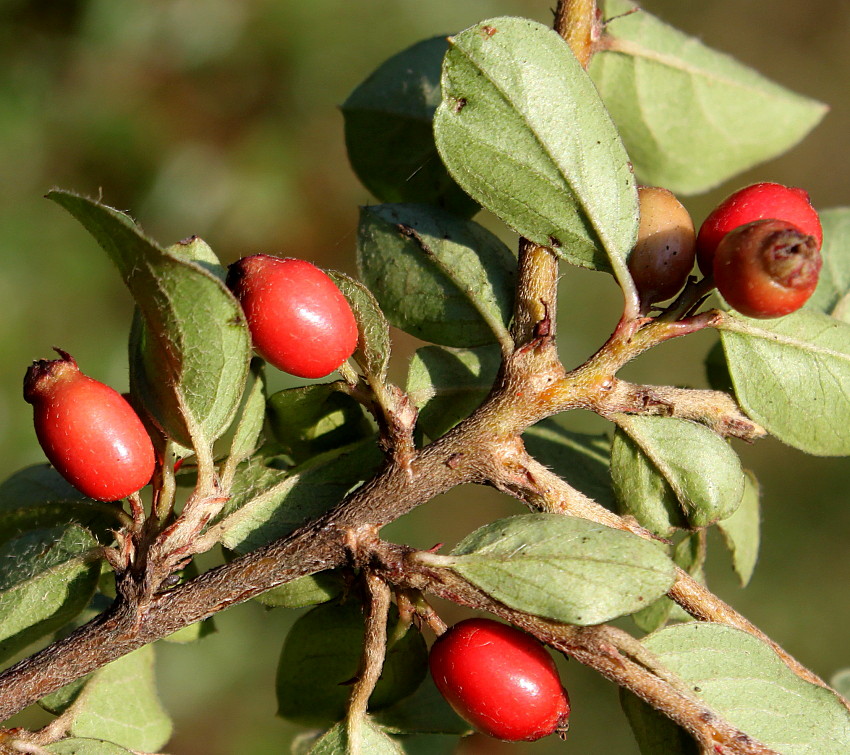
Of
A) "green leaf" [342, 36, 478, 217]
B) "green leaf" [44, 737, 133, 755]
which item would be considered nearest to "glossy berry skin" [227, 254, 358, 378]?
"green leaf" [342, 36, 478, 217]

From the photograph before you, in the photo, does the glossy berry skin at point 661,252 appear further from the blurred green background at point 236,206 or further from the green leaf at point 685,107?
the blurred green background at point 236,206

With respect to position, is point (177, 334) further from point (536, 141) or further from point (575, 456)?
point (575, 456)

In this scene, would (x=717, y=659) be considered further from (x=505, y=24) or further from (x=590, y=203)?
(x=505, y=24)

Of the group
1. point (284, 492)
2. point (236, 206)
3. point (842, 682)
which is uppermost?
point (284, 492)

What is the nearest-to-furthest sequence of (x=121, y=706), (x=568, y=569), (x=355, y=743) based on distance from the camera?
(x=568, y=569) → (x=355, y=743) → (x=121, y=706)

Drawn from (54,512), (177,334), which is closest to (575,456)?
(177,334)

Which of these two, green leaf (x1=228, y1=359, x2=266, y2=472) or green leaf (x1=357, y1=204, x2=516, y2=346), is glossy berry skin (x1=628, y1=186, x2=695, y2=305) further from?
green leaf (x1=228, y1=359, x2=266, y2=472)
